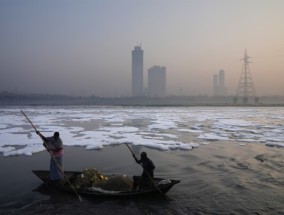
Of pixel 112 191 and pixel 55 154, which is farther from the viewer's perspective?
pixel 55 154

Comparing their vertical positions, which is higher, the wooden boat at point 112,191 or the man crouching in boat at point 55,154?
the man crouching in boat at point 55,154

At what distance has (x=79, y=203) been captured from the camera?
880 cm

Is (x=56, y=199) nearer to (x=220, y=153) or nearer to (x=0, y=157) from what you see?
(x=0, y=157)

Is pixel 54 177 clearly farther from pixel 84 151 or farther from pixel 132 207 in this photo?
pixel 84 151

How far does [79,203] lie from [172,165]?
5691 mm

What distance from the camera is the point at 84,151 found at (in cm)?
1661

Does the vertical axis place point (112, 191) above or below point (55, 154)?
below

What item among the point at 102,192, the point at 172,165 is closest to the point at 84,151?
the point at 172,165

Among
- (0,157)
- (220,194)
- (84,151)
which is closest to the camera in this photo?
(220,194)

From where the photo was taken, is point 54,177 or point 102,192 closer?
point 102,192

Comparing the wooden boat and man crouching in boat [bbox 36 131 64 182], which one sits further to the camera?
man crouching in boat [bbox 36 131 64 182]

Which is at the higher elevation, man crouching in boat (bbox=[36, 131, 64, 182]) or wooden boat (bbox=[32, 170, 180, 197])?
man crouching in boat (bbox=[36, 131, 64, 182])

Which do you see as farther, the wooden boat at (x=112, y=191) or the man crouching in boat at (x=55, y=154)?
the man crouching in boat at (x=55, y=154)

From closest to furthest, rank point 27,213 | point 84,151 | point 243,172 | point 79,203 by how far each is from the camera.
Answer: point 27,213 → point 79,203 → point 243,172 → point 84,151
